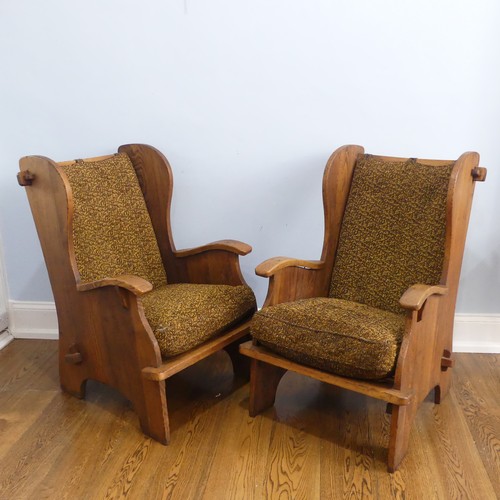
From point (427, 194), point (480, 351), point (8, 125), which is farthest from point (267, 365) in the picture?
point (8, 125)

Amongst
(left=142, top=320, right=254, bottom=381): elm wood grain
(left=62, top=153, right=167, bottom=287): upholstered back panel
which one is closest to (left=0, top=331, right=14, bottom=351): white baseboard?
(left=62, top=153, right=167, bottom=287): upholstered back panel

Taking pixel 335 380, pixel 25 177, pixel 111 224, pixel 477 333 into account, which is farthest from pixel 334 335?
pixel 25 177

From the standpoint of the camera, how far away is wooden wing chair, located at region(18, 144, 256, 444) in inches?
71.2

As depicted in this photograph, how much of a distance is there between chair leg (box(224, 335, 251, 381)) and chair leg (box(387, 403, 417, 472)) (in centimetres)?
73

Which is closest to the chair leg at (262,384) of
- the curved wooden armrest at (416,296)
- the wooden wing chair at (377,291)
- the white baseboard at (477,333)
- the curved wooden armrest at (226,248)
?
the wooden wing chair at (377,291)

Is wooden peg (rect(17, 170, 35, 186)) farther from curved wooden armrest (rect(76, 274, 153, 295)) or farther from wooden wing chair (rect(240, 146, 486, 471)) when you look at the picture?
wooden wing chair (rect(240, 146, 486, 471))

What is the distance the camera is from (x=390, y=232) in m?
2.11

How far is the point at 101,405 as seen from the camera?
2088 mm

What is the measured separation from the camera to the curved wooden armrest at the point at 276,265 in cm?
189

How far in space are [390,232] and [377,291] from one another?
0.80 ft

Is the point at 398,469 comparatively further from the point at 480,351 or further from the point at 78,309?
the point at 78,309

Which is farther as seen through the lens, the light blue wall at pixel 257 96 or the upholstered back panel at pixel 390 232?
the light blue wall at pixel 257 96

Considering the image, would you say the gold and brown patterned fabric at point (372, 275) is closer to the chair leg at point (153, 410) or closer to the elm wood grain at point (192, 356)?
the elm wood grain at point (192, 356)

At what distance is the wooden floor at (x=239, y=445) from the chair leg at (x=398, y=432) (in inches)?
1.8
